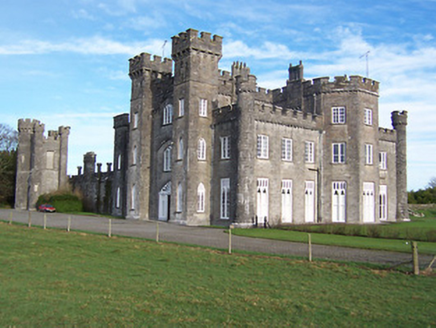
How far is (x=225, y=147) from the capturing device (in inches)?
1335

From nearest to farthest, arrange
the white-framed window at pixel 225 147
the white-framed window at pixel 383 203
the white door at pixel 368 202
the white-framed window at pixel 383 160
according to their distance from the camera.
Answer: the white-framed window at pixel 225 147
the white door at pixel 368 202
the white-framed window at pixel 383 203
the white-framed window at pixel 383 160

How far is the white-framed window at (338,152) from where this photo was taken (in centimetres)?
3672

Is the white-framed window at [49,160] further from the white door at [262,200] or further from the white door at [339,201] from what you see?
the white door at [339,201]

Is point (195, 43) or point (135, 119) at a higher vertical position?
point (195, 43)

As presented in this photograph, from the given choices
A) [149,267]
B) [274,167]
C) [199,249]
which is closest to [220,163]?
[274,167]

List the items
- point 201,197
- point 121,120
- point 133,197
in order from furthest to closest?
point 121,120, point 133,197, point 201,197

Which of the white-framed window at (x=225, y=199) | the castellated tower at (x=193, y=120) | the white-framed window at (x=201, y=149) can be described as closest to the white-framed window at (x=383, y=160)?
the white-framed window at (x=225, y=199)

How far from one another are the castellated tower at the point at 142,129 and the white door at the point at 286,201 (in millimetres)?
12132

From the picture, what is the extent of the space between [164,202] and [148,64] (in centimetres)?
1227

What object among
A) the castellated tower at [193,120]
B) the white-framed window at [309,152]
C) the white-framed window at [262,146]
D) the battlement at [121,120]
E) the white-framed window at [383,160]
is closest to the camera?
the white-framed window at [262,146]

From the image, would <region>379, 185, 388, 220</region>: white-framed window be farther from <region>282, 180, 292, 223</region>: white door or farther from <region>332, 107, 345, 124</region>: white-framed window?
<region>282, 180, 292, 223</region>: white door

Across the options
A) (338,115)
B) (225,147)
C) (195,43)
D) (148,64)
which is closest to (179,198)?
(225,147)

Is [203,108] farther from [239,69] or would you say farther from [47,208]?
[47,208]

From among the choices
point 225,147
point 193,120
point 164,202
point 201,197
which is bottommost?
point 164,202
